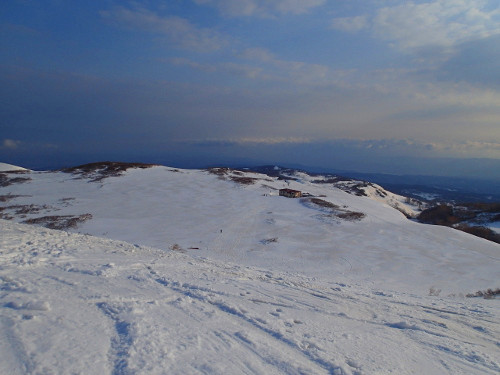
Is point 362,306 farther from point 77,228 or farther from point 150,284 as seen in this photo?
point 77,228

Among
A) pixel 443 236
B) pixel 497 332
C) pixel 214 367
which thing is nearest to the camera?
pixel 214 367

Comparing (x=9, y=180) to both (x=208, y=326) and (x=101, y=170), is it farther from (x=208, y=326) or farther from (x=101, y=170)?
(x=208, y=326)

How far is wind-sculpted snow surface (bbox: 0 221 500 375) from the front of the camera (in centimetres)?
459

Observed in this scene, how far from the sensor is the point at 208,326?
5.86 m

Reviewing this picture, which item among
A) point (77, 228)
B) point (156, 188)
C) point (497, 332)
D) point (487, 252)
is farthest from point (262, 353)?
point (156, 188)

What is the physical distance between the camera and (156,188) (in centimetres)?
4006

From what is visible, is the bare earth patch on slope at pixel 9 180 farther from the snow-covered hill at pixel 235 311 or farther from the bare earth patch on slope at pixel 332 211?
the bare earth patch on slope at pixel 332 211

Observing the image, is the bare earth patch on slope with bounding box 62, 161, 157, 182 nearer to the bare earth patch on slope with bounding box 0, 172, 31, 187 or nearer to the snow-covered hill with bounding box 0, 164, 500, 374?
the bare earth patch on slope with bounding box 0, 172, 31, 187

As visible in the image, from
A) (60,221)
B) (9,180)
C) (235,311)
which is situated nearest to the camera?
(235,311)

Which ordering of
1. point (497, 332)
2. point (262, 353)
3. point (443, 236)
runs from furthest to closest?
point (443, 236)
point (497, 332)
point (262, 353)

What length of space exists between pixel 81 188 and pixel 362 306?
128ft

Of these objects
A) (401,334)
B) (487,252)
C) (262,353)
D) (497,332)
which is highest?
(262,353)

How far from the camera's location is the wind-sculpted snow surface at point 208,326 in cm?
459

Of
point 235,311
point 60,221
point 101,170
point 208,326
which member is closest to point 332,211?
point 60,221
